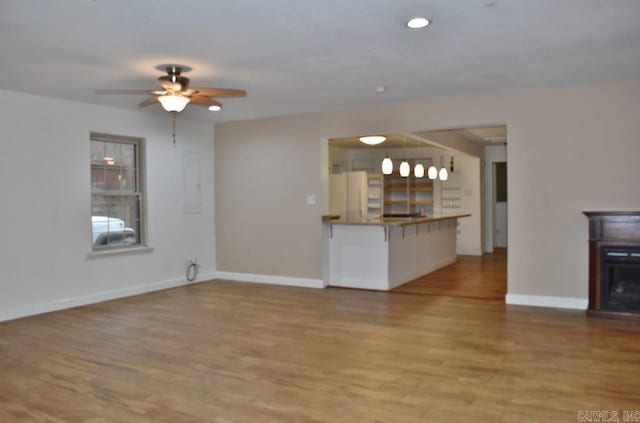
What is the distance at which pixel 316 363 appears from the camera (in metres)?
3.62

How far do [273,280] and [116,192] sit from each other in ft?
7.81

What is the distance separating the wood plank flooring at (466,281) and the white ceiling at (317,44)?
2465 millimetres

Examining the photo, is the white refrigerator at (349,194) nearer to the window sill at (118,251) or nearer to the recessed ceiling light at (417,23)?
the window sill at (118,251)

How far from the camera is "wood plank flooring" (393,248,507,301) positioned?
246 inches

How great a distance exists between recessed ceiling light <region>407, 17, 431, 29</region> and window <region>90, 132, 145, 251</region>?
13.9 ft

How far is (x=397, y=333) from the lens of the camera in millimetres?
4410

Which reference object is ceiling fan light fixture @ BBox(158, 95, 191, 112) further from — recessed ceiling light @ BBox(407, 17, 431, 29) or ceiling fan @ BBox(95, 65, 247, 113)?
recessed ceiling light @ BBox(407, 17, 431, 29)

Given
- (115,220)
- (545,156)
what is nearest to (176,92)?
(115,220)

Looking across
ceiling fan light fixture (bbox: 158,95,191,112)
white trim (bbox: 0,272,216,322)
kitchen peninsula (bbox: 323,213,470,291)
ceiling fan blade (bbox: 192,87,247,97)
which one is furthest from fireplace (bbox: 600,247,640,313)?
white trim (bbox: 0,272,216,322)

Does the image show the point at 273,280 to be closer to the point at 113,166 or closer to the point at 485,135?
the point at 113,166

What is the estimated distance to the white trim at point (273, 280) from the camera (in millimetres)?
6727

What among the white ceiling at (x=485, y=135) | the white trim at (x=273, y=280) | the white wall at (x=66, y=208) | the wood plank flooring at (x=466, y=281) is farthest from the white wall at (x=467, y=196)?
the white wall at (x=66, y=208)

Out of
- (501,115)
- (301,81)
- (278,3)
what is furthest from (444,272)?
(278,3)

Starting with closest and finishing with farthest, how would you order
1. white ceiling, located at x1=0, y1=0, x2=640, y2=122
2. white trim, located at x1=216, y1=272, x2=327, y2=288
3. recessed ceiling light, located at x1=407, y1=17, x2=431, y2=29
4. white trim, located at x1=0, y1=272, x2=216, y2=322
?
white ceiling, located at x1=0, y1=0, x2=640, y2=122 < recessed ceiling light, located at x1=407, y1=17, x2=431, y2=29 < white trim, located at x1=0, y1=272, x2=216, y2=322 < white trim, located at x1=216, y1=272, x2=327, y2=288
